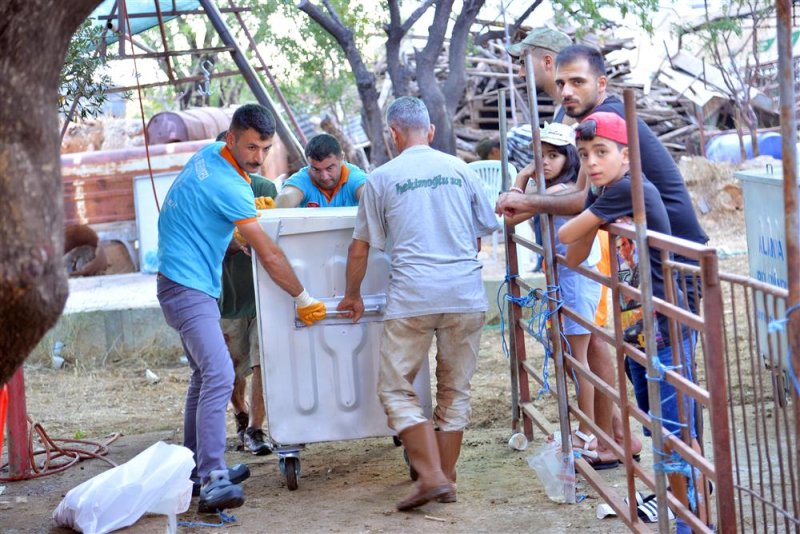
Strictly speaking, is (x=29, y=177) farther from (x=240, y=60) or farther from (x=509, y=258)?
(x=240, y=60)

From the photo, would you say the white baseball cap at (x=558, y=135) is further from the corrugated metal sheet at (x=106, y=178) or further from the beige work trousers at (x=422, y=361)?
the corrugated metal sheet at (x=106, y=178)

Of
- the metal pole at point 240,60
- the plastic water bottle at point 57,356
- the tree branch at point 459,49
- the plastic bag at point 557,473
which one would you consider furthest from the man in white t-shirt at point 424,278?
the tree branch at point 459,49

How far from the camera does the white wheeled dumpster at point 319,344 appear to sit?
5332 millimetres

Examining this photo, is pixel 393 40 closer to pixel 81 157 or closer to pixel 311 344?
pixel 81 157

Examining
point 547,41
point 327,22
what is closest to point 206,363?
point 547,41

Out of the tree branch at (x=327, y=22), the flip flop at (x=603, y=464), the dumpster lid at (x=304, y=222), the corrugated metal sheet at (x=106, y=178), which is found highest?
the tree branch at (x=327, y=22)

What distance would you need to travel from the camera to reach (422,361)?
17.5ft

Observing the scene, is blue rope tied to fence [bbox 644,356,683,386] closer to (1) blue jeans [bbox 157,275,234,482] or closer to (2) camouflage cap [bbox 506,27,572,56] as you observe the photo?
(1) blue jeans [bbox 157,275,234,482]

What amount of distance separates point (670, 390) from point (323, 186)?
2730 mm

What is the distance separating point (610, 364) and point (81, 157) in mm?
9134

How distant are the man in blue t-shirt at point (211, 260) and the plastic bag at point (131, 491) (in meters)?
0.25

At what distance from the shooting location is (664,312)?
369cm

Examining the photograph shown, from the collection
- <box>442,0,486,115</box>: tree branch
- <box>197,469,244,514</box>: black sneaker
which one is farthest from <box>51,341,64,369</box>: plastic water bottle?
<box>197,469,244,514</box>: black sneaker

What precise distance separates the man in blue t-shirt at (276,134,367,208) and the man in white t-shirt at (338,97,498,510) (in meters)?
0.82
